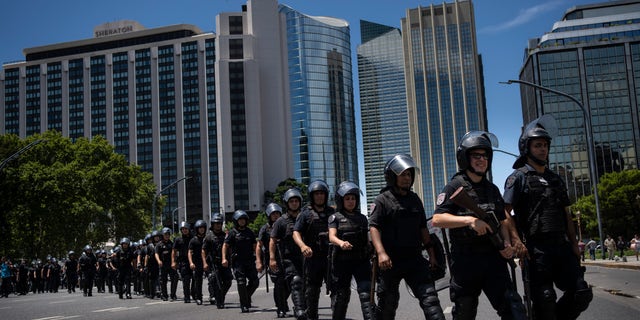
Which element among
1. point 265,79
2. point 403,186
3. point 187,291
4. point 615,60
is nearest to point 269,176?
point 265,79

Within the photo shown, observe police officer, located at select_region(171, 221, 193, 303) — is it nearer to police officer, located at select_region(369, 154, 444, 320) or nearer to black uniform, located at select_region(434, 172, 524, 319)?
police officer, located at select_region(369, 154, 444, 320)

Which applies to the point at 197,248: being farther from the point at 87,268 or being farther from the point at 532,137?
the point at 87,268

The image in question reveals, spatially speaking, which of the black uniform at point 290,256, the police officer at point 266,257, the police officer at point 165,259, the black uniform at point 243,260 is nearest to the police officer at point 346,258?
the black uniform at point 290,256

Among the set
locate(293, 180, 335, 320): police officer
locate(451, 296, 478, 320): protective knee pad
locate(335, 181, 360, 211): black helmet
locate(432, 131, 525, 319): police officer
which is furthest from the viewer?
locate(293, 180, 335, 320): police officer

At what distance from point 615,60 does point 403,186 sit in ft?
354

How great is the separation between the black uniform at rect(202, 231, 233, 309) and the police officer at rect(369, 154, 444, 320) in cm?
726

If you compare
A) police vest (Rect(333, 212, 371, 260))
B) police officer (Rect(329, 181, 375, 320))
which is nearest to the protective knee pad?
police officer (Rect(329, 181, 375, 320))

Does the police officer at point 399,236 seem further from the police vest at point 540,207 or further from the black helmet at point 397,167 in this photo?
the police vest at point 540,207

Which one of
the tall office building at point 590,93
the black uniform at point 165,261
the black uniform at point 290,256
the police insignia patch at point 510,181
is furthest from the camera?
the tall office building at point 590,93

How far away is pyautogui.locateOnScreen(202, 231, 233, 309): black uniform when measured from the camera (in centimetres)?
1281

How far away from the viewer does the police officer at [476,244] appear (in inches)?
191

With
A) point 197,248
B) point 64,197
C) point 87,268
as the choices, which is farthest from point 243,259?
point 64,197

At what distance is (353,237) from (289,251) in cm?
255

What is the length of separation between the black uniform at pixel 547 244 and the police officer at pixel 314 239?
9.46 feet
